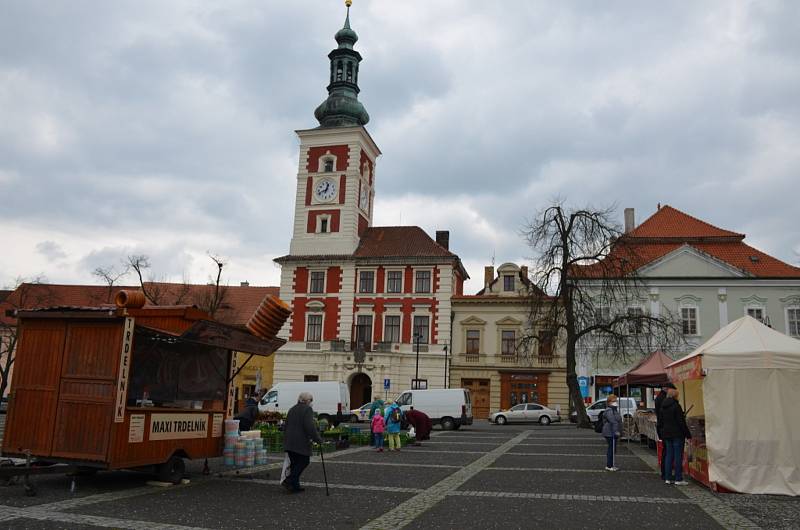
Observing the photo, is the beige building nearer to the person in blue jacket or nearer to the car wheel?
the car wheel

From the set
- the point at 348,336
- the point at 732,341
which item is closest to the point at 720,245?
the point at 348,336

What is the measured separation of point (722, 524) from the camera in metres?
9.11

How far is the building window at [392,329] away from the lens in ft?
155

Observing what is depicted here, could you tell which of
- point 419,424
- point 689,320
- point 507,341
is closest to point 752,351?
point 419,424

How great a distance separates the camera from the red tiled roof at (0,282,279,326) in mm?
58750

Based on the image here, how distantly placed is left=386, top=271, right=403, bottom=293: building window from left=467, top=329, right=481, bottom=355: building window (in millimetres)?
5776

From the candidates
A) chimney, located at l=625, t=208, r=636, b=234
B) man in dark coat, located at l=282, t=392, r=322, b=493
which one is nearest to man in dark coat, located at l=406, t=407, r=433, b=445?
man in dark coat, located at l=282, t=392, r=322, b=493

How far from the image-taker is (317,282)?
49.3 metres

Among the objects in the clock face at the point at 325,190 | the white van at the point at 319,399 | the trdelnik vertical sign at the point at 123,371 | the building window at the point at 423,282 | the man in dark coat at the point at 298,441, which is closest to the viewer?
the trdelnik vertical sign at the point at 123,371

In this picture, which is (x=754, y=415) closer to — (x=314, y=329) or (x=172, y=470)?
(x=172, y=470)

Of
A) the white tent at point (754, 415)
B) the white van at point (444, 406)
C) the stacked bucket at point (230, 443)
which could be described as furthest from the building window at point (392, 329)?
the white tent at point (754, 415)

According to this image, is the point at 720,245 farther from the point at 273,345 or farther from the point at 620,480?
the point at 273,345

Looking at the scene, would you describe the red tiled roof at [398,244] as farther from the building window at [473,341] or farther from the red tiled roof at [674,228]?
the red tiled roof at [674,228]

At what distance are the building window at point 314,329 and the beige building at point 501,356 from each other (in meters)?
9.47
